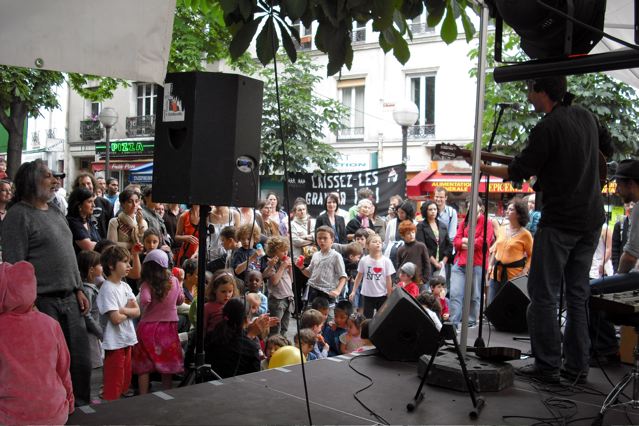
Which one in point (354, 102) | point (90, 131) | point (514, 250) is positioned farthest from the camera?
point (90, 131)

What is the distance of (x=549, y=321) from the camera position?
3.71 meters

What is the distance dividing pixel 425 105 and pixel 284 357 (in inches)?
707

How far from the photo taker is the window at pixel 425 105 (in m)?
21.7

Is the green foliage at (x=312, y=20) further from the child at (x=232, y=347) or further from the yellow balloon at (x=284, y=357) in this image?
the yellow balloon at (x=284, y=357)

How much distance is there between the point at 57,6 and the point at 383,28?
1317mm

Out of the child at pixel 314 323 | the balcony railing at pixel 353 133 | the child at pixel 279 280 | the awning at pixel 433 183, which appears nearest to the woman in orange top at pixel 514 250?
the child at pixel 279 280

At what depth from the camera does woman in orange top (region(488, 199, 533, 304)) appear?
7105 mm

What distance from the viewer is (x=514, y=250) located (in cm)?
713

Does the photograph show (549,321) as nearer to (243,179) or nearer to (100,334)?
(243,179)

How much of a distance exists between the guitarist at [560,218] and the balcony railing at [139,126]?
2386 centimetres

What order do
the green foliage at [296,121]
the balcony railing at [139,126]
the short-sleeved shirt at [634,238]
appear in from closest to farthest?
the short-sleeved shirt at [634,238] < the green foliage at [296,121] < the balcony railing at [139,126]

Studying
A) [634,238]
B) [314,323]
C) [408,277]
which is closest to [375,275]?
[408,277]

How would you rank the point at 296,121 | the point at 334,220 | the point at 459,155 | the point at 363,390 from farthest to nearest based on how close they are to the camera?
1. the point at 296,121
2. the point at 334,220
3. the point at 459,155
4. the point at 363,390

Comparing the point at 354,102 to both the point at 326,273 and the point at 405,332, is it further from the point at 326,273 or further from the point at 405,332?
the point at 405,332
